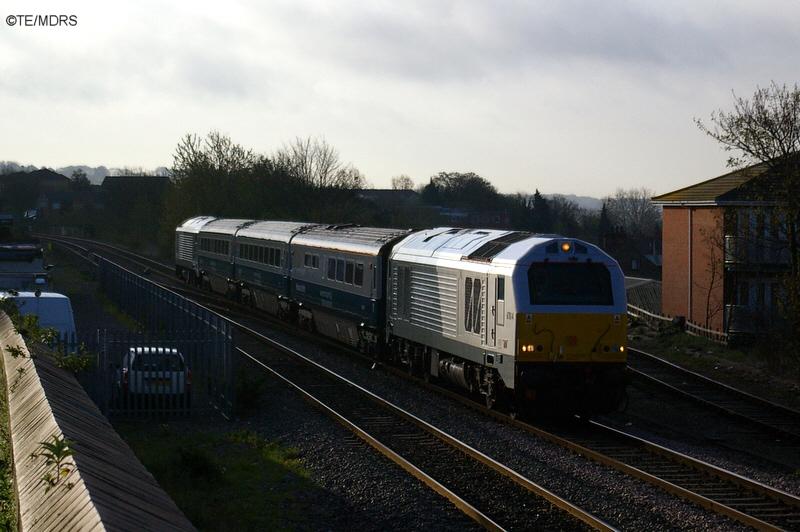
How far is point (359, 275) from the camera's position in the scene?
72.5 ft

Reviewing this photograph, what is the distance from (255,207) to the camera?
62.6 m

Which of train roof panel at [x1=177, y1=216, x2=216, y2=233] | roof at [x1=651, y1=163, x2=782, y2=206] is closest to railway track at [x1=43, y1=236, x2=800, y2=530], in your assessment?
roof at [x1=651, y1=163, x2=782, y2=206]

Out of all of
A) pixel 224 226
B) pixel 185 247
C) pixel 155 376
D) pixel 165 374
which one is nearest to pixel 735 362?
pixel 165 374

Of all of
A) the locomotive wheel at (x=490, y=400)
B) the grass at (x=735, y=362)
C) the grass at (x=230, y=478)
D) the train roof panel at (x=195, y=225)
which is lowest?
the grass at (x=735, y=362)

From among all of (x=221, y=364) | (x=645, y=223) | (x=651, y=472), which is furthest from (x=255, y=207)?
(x=645, y=223)

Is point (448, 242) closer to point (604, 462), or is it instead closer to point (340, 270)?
point (340, 270)

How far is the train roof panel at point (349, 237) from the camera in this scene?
21.5 meters

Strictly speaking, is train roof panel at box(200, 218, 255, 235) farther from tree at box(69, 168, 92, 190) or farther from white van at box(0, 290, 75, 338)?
tree at box(69, 168, 92, 190)

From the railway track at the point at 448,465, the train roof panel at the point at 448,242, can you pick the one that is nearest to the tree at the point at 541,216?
the train roof panel at the point at 448,242

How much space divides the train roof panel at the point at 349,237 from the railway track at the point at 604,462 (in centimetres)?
627

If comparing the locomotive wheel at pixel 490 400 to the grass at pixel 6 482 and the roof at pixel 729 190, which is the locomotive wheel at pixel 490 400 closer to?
the grass at pixel 6 482

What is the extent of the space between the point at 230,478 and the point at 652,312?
108ft

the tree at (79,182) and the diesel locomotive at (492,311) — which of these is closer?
the diesel locomotive at (492,311)

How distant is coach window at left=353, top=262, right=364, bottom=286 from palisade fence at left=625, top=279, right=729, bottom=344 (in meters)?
6.69
